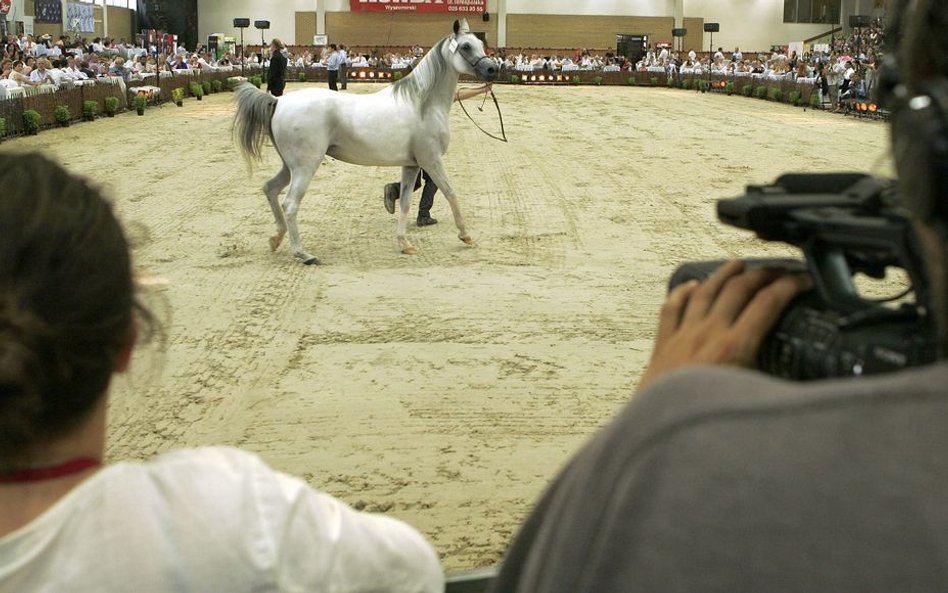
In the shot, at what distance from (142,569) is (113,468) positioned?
0.38 feet

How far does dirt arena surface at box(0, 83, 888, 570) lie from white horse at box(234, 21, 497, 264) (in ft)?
1.92

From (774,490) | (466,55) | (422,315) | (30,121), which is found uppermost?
(466,55)

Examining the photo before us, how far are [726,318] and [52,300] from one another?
697 millimetres

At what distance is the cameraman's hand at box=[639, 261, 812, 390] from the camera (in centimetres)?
97

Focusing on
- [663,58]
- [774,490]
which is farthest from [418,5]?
[774,490]

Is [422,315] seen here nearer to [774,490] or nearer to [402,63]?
[774,490]

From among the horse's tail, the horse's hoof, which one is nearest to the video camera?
the horse's hoof

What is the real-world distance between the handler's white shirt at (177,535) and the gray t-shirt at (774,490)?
517 millimetres

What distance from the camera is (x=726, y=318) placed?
Answer: 0.99m

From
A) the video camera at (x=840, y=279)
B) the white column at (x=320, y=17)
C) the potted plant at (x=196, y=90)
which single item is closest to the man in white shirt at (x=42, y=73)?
the potted plant at (x=196, y=90)

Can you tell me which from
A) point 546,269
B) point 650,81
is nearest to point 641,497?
point 546,269

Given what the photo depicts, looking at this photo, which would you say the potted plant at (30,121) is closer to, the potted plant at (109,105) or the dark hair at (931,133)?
the potted plant at (109,105)

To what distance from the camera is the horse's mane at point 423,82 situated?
8258 millimetres

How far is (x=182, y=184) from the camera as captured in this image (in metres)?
12.1
